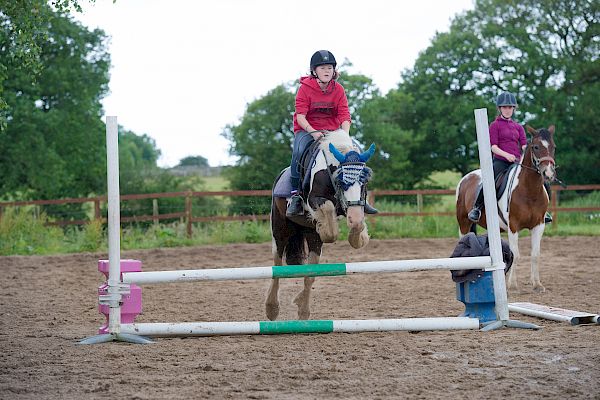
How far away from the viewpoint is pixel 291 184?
7.11m

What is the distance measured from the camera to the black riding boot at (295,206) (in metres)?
6.77

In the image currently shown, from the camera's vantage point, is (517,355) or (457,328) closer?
(517,355)

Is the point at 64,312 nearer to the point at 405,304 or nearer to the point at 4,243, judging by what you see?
the point at 405,304

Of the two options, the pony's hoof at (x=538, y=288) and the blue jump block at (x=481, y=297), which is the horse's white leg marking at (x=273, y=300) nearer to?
the blue jump block at (x=481, y=297)

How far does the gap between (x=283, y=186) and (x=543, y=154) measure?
413 cm

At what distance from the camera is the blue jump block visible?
6613 millimetres

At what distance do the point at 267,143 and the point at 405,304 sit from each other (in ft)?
63.8

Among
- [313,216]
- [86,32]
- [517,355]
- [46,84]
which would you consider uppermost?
[86,32]

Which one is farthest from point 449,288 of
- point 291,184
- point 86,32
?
point 86,32

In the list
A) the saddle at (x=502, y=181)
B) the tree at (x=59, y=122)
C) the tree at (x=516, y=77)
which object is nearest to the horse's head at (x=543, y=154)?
the saddle at (x=502, y=181)

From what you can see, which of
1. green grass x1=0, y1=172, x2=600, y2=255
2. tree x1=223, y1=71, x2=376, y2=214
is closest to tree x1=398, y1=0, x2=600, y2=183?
tree x1=223, y1=71, x2=376, y2=214

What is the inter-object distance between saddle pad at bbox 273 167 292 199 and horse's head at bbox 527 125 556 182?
3856 mm

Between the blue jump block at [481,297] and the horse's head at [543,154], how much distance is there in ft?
11.2

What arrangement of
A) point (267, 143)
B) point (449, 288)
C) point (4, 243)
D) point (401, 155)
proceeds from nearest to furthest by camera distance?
point (449, 288)
point (4, 243)
point (267, 143)
point (401, 155)
